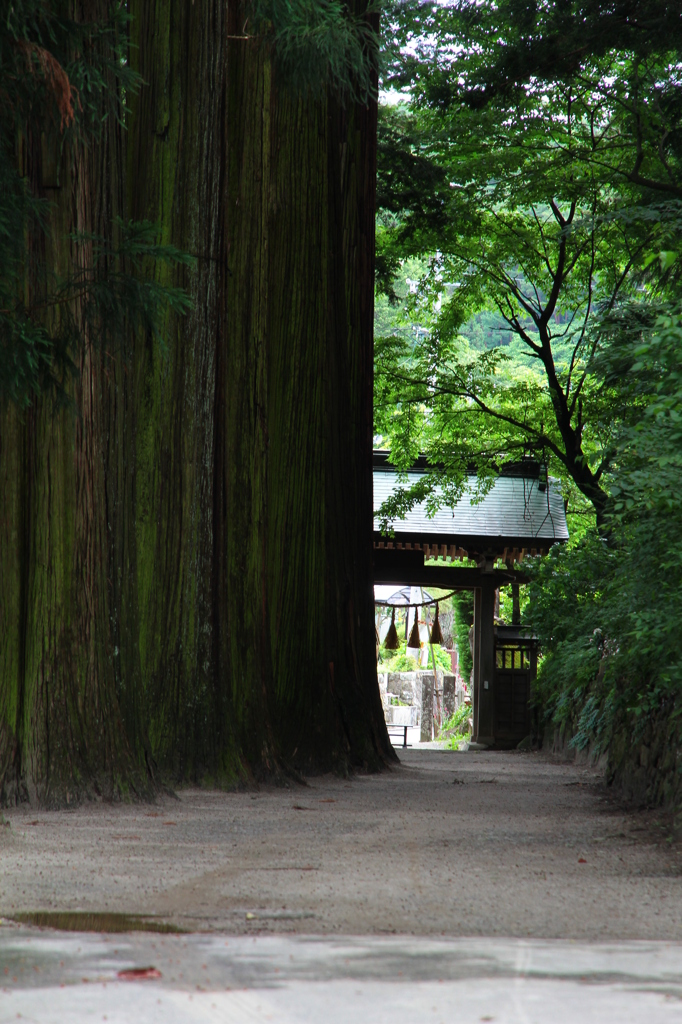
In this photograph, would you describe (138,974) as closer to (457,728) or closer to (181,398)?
(181,398)

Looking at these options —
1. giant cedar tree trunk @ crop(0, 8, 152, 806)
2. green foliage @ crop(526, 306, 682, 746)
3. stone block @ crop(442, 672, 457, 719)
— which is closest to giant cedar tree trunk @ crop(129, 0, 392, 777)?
giant cedar tree trunk @ crop(0, 8, 152, 806)

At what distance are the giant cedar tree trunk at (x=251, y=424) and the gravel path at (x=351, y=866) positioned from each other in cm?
85

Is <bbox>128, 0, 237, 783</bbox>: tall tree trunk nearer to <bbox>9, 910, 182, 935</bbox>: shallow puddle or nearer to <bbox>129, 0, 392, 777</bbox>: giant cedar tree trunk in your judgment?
<bbox>129, 0, 392, 777</bbox>: giant cedar tree trunk

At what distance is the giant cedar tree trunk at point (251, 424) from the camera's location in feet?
19.6

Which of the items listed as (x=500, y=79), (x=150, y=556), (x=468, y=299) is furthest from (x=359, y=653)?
(x=468, y=299)

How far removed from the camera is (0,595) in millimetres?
4801

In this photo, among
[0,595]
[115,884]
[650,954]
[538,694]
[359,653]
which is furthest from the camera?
[538,694]

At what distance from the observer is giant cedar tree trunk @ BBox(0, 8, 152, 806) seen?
4.82 metres

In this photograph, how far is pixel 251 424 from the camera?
6707 millimetres

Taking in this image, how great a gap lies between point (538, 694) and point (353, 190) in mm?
8488

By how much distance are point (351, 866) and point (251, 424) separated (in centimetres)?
354

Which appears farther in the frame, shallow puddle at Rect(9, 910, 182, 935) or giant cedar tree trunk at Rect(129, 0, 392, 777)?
giant cedar tree trunk at Rect(129, 0, 392, 777)

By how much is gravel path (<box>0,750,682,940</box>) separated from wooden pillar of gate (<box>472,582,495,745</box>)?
10711 mm

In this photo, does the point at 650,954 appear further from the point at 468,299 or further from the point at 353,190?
the point at 468,299
